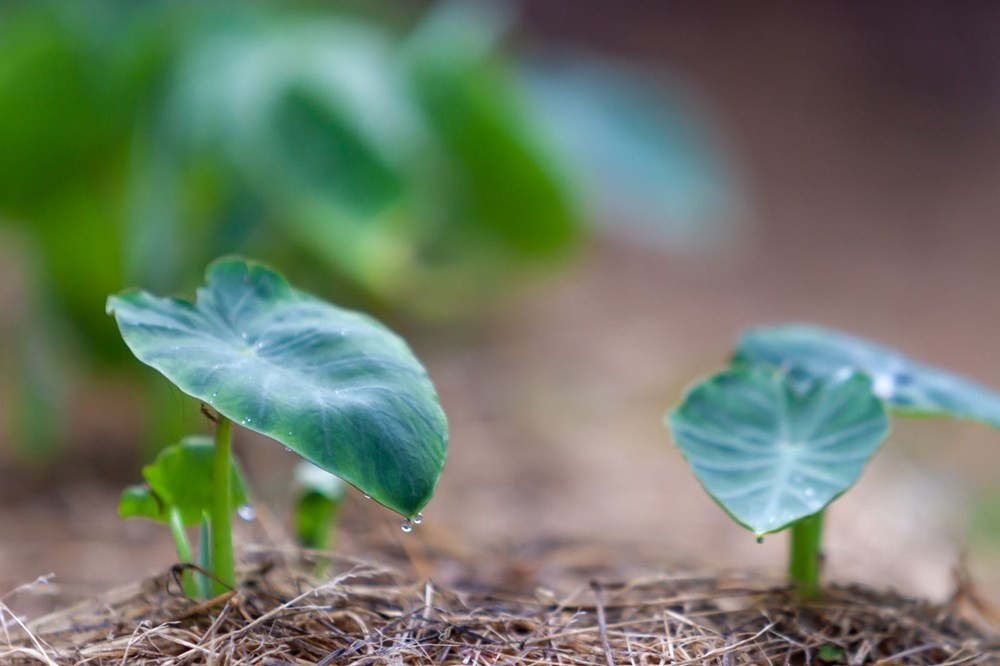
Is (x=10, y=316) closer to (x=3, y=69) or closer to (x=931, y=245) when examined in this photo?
(x=3, y=69)

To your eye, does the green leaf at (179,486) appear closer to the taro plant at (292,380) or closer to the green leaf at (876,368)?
the taro plant at (292,380)

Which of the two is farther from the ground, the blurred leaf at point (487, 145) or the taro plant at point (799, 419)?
the blurred leaf at point (487, 145)

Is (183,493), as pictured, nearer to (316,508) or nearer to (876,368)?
(316,508)

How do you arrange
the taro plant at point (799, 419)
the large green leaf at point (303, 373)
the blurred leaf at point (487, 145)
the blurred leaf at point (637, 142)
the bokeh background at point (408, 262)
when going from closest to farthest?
the large green leaf at point (303, 373), the taro plant at point (799, 419), the bokeh background at point (408, 262), the blurred leaf at point (487, 145), the blurred leaf at point (637, 142)

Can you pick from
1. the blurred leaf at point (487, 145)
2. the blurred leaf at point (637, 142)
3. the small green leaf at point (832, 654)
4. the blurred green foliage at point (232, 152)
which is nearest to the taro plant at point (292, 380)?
the small green leaf at point (832, 654)

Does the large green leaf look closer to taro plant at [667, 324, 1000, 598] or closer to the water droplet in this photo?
taro plant at [667, 324, 1000, 598]

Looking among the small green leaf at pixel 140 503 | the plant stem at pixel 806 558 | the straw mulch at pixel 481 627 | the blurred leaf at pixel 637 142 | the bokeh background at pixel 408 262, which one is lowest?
the straw mulch at pixel 481 627
